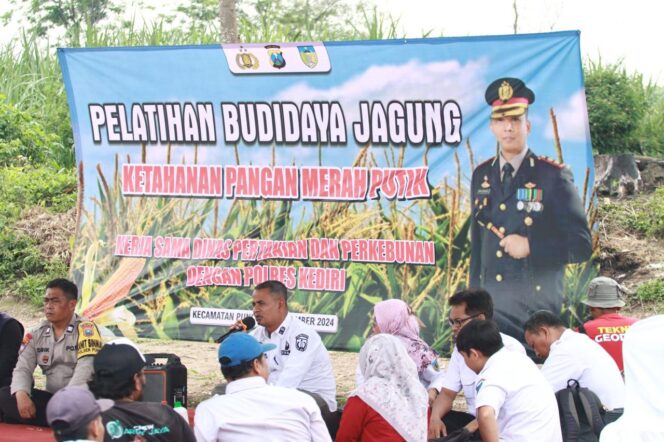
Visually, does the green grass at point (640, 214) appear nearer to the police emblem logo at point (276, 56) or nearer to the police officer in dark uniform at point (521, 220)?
the police officer in dark uniform at point (521, 220)

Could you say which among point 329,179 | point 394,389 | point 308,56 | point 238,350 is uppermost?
point 308,56

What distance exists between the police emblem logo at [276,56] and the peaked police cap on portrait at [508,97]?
150 cm

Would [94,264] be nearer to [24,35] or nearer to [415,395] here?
[415,395]

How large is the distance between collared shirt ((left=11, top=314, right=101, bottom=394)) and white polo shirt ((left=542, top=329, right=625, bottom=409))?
2833 millimetres

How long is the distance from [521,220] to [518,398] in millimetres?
2158

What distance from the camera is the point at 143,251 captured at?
290 inches

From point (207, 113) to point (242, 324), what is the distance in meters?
1.78

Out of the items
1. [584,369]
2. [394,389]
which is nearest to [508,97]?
[584,369]

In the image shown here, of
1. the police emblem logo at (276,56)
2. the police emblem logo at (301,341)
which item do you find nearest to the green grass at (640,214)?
the police emblem logo at (276,56)

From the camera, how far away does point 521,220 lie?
21.1ft

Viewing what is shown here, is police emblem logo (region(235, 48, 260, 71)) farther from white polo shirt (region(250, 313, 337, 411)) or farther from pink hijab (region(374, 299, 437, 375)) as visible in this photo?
pink hijab (region(374, 299, 437, 375))

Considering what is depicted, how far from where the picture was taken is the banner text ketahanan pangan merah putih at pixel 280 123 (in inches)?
262

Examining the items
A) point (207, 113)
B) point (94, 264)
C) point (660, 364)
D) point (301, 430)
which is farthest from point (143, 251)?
point (660, 364)

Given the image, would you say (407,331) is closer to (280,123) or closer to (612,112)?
(280,123)
